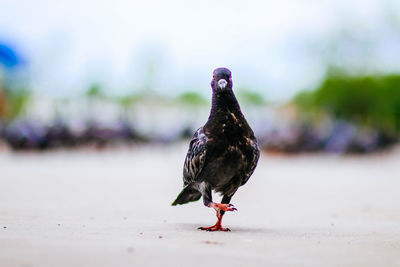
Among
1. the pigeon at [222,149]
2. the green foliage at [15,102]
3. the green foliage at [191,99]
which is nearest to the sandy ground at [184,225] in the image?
the pigeon at [222,149]

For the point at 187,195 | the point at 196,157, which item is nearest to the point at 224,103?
the point at 196,157

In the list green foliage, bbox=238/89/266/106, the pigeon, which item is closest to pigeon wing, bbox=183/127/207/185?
the pigeon

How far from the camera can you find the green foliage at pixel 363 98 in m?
50.5

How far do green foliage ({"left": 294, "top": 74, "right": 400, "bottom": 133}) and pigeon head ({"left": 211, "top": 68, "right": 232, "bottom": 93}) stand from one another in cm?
4464

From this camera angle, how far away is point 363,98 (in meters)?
50.5

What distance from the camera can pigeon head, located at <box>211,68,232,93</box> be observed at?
6207 mm

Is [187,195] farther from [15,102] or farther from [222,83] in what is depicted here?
[15,102]

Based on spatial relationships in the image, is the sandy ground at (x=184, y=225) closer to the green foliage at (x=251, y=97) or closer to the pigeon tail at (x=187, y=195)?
the pigeon tail at (x=187, y=195)

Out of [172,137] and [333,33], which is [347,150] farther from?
[333,33]

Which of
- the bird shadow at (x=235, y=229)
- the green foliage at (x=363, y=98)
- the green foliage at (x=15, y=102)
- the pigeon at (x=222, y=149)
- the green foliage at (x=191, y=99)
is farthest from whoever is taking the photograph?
the green foliage at (x=191, y=99)

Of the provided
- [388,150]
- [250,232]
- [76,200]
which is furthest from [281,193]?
[388,150]

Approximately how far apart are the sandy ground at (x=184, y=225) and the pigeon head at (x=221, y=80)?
1.41 metres

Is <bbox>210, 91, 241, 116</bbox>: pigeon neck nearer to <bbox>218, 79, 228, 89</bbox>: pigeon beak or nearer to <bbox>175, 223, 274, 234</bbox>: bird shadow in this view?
<bbox>218, 79, 228, 89</bbox>: pigeon beak

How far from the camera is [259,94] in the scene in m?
83.5
